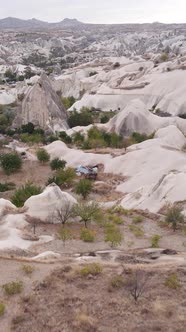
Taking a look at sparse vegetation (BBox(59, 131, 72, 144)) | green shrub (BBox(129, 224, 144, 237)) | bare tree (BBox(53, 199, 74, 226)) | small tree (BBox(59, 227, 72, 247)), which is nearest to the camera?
small tree (BBox(59, 227, 72, 247))

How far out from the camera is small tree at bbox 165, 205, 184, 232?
23.2 m

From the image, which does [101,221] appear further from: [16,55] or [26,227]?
[16,55]

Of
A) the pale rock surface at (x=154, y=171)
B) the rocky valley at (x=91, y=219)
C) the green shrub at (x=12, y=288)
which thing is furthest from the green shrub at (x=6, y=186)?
the green shrub at (x=12, y=288)

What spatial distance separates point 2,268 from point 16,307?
287 centimetres

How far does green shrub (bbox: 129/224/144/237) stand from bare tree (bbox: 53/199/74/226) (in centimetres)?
313

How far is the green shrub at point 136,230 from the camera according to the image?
22.4 meters

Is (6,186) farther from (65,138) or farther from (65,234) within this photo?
(65,138)

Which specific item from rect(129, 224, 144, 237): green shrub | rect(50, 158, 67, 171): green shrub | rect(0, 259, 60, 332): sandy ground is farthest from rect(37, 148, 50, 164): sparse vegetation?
rect(0, 259, 60, 332): sandy ground

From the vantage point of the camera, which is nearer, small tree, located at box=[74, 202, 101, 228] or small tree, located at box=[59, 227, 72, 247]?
small tree, located at box=[59, 227, 72, 247]

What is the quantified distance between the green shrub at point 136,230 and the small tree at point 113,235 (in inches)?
28.7

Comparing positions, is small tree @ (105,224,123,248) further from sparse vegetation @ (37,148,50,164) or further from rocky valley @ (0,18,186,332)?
sparse vegetation @ (37,148,50,164)

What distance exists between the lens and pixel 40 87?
5397 centimetres

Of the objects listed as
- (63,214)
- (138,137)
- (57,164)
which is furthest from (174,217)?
(138,137)

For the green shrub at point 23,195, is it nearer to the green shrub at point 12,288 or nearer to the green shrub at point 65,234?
the green shrub at point 65,234
